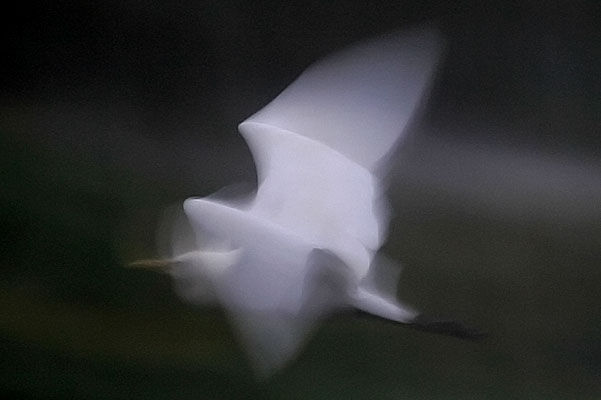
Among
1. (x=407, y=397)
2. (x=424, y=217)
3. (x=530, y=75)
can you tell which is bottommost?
(x=407, y=397)

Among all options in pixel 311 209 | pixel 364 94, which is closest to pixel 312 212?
pixel 311 209

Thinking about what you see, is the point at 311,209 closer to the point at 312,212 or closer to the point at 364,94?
the point at 312,212

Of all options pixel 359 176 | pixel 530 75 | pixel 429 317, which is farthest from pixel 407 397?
pixel 530 75

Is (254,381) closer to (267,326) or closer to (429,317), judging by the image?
(267,326)
